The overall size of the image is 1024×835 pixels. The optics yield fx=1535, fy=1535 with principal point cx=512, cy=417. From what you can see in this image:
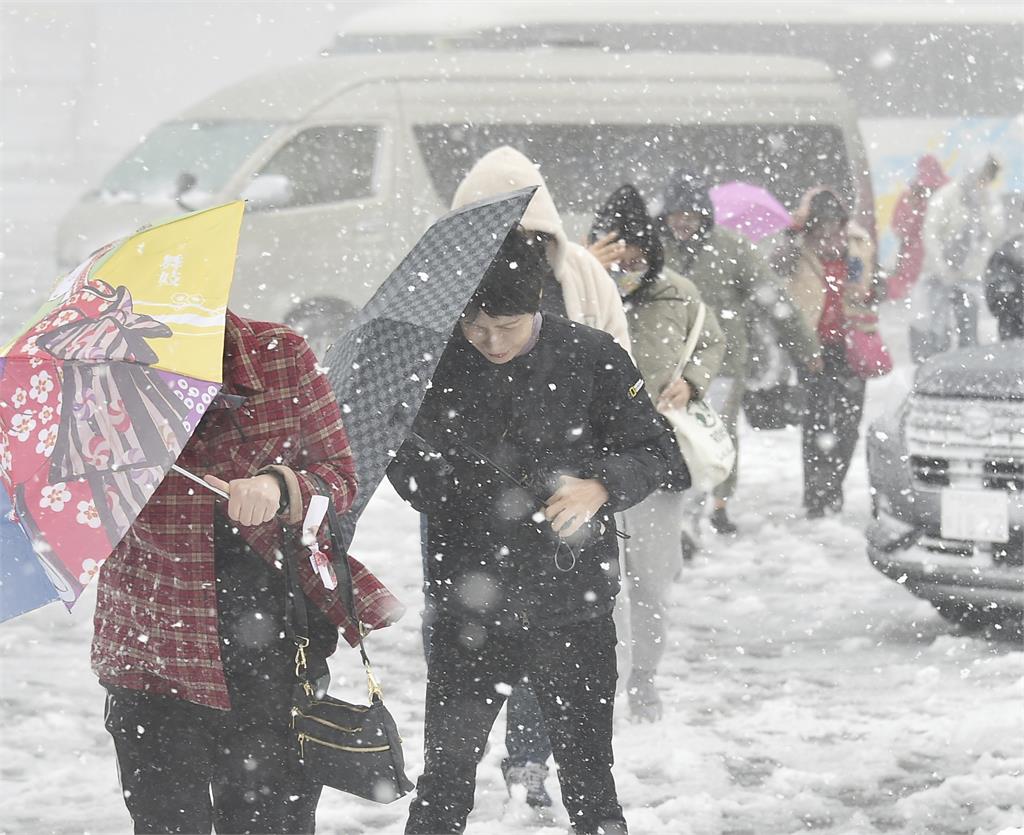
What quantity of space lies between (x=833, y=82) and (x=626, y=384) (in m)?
11.1

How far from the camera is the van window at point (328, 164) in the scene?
11.6 meters

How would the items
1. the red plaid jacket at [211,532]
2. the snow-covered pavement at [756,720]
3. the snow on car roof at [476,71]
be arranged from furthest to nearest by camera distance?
the snow on car roof at [476,71] → the snow-covered pavement at [756,720] → the red plaid jacket at [211,532]

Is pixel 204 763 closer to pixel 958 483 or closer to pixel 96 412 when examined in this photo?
pixel 96 412

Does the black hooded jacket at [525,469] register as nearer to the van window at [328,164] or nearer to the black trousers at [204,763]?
the black trousers at [204,763]

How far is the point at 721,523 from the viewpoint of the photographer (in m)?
8.22

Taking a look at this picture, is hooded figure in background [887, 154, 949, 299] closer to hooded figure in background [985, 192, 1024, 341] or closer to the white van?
the white van

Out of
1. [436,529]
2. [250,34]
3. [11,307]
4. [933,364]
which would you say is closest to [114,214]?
[11,307]

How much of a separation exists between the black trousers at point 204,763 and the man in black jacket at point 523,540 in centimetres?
41

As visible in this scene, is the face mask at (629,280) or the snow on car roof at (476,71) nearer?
the face mask at (629,280)

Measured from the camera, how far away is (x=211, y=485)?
2.71 metres

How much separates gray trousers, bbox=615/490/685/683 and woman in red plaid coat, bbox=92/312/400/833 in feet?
6.56

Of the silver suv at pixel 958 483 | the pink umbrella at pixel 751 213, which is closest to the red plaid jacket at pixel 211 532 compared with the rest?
the silver suv at pixel 958 483

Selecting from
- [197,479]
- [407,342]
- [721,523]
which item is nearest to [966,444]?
[721,523]

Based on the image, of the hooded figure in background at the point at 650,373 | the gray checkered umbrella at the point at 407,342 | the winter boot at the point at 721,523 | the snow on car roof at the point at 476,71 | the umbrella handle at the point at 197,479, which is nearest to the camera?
the umbrella handle at the point at 197,479
